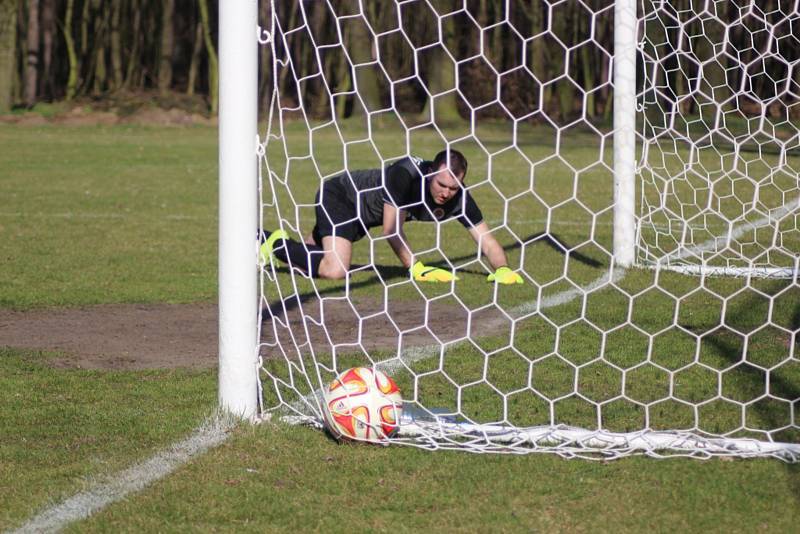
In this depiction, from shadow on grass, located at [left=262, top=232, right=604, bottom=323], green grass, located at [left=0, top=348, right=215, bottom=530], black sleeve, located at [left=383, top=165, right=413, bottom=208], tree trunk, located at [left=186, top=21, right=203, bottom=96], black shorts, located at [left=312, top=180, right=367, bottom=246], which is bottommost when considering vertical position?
tree trunk, located at [left=186, top=21, right=203, bottom=96]

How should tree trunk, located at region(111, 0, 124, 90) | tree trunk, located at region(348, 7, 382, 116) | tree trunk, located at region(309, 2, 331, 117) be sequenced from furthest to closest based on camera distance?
tree trunk, located at region(111, 0, 124, 90)
tree trunk, located at region(309, 2, 331, 117)
tree trunk, located at region(348, 7, 382, 116)

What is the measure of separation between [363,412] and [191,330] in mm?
2249

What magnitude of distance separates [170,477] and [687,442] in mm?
1765

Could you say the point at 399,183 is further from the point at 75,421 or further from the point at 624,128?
the point at 75,421

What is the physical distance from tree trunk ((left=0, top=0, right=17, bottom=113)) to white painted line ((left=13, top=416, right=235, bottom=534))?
28397mm

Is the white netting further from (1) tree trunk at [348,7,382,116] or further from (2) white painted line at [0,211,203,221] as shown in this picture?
(1) tree trunk at [348,7,382,116]

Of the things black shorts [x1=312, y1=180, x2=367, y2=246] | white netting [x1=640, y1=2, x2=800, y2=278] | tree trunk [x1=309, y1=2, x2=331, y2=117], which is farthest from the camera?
tree trunk [x1=309, y1=2, x2=331, y2=117]

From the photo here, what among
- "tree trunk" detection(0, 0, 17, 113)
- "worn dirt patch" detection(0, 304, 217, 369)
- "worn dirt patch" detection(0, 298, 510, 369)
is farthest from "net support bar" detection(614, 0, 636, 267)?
"tree trunk" detection(0, 0, 17, 113)

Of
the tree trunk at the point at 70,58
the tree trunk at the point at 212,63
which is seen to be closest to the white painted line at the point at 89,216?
the tree trunk at the point at 212,63

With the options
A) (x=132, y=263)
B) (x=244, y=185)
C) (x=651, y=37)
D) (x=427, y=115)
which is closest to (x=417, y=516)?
(x=244, y=185)

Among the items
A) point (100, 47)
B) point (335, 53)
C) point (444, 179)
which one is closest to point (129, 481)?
point (444, 179)

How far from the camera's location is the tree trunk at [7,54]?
30.4 m

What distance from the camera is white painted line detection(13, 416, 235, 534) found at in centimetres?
317

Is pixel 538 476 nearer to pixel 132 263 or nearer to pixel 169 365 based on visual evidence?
pixel 169 365
